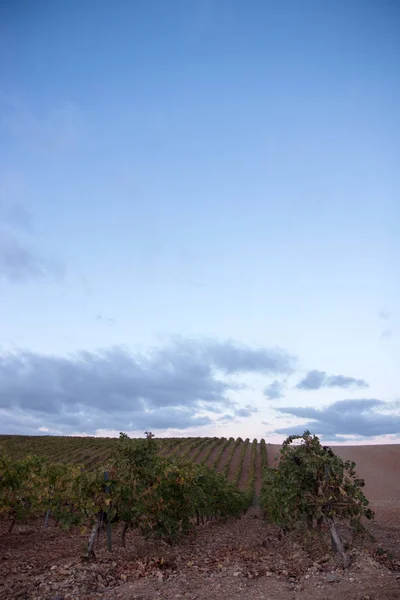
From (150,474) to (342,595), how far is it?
8493mm

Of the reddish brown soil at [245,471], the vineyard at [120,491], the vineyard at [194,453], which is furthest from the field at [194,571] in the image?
the reddish brown soil at [245,471]

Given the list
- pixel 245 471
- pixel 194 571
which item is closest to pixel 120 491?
pixel 194 571

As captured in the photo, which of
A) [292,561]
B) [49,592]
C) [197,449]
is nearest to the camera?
[49,592]

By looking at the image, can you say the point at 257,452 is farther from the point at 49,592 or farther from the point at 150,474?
the point at 49,592

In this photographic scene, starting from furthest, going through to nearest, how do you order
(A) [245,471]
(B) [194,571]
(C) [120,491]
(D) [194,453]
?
(D) [194,453] < (A) [245,471] < (C) [120,491] < (B) [194,571]

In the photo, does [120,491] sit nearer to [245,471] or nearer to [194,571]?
[194,571]

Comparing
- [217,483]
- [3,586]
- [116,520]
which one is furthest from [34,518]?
[3,586]

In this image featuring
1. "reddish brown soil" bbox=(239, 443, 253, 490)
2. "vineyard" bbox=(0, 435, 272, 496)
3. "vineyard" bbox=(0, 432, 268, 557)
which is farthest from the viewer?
"vineyard" bbox=(0, 435, 272, 496)

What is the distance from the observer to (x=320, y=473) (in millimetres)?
15102

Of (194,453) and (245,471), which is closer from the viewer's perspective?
(245,471)

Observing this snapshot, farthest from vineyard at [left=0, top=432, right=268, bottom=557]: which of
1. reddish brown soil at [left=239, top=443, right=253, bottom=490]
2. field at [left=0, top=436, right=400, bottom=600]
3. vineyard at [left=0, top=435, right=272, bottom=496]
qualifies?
vineyard at [left=0, top=435, right=272, bottom=496]

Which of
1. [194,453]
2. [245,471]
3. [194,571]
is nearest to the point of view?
[194,571]

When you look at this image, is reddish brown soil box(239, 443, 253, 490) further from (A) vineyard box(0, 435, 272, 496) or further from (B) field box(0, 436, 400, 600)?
(B) field box(0, 436, 400, 600)

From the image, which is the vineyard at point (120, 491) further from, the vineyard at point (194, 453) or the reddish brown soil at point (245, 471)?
the vineyard at point (194, 453)
